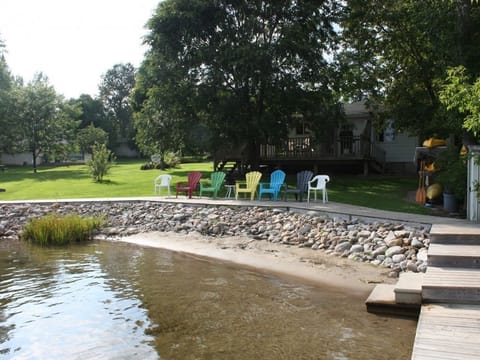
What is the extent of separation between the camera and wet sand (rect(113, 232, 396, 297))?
6797mm

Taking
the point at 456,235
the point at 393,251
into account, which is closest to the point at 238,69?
the point at 393,251

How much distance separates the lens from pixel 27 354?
449cm

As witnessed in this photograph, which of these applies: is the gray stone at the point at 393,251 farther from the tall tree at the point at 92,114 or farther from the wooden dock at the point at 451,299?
the tall tree at the point at 92,114

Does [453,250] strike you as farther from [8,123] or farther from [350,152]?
[8,123]

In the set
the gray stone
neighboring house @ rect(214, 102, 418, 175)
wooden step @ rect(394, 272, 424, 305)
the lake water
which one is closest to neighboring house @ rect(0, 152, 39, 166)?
neighboring house @ rect(214, 102, 418, 175)

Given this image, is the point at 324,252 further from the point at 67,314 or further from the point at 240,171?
the point at 240,171

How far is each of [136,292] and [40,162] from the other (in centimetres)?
3619

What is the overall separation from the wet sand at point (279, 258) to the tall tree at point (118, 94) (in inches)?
1754

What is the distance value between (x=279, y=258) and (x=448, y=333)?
4.42m

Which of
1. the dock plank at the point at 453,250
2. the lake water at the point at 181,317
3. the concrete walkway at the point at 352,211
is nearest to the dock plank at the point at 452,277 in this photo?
the dock plank at the point at 453,250

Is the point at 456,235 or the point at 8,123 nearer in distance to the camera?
the point at 456,235

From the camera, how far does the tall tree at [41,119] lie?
96.6 ft

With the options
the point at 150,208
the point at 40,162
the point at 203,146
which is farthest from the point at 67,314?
the point at 40,162

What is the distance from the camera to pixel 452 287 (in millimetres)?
4871
